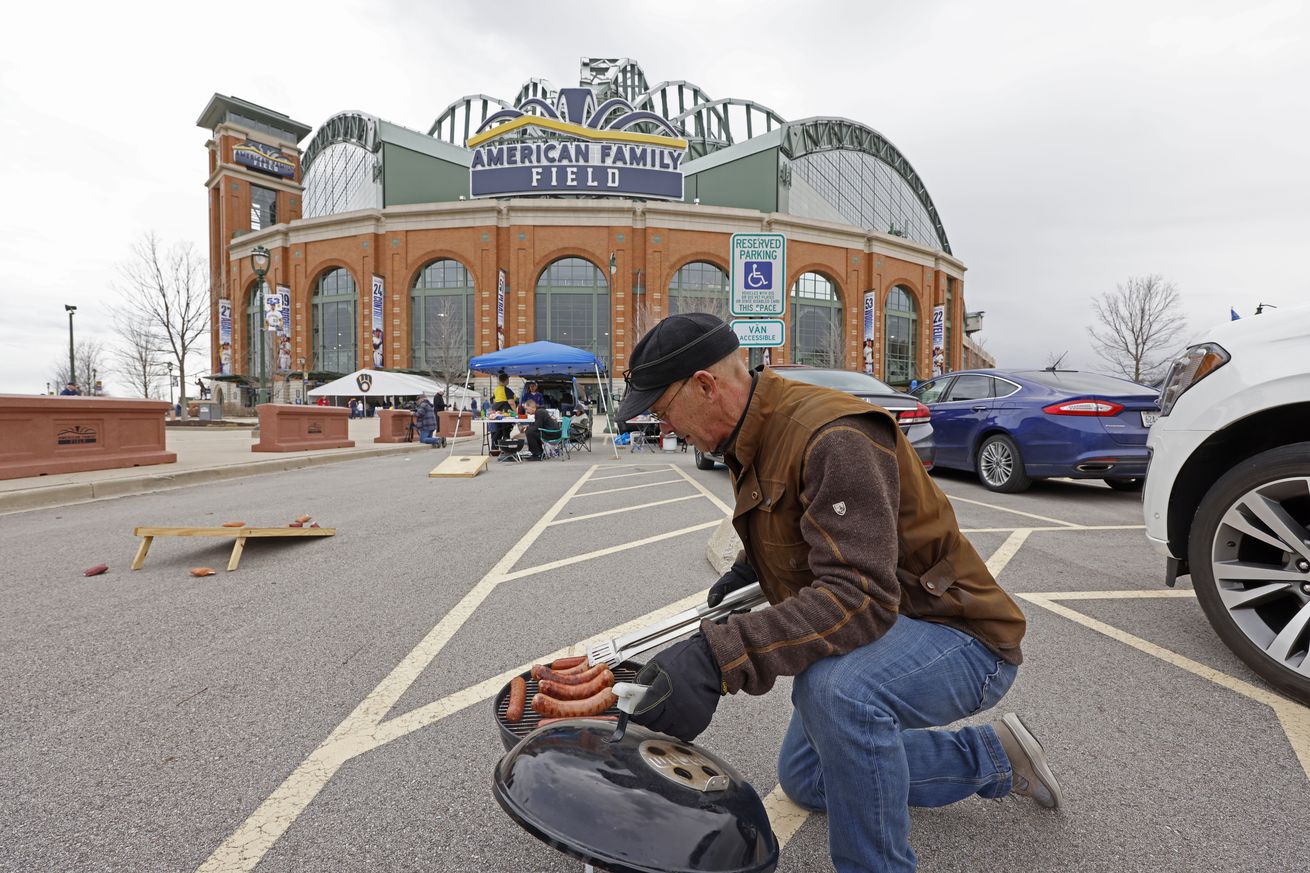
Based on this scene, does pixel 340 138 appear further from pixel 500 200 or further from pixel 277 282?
pixel 500 200

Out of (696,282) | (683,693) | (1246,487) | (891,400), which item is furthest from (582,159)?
(683,693)

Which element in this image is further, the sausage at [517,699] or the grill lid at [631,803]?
the sausage at [517,699]

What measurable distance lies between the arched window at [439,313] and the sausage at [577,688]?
4873 centimetres

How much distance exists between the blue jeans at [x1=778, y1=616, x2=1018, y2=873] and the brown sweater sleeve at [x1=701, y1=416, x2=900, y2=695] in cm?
9

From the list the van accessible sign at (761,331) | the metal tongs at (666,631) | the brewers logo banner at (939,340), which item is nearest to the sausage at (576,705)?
the metal tongs at (666,631)

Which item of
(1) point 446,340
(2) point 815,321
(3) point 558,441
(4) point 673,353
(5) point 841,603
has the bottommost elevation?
(3) point 558,441

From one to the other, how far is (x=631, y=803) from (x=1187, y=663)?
2.99m

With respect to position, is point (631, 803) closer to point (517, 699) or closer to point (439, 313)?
point (517, 699)

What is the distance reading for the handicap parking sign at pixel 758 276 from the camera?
10.6m

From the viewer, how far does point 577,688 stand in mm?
1531

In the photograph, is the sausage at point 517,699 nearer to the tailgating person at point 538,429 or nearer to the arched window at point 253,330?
the tailgating person at point 538,429

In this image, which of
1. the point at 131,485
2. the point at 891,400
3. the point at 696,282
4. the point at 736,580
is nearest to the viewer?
the point at 736,580

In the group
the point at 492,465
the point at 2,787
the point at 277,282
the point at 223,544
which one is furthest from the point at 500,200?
the point at 2,787

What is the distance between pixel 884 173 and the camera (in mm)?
67625
